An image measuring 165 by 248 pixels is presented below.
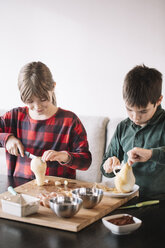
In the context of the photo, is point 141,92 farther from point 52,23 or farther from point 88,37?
point 52,23

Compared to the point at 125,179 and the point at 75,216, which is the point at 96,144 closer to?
the point at 125,179

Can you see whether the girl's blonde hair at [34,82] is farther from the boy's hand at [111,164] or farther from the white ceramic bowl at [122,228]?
the white ceramic bowl at [122,228]

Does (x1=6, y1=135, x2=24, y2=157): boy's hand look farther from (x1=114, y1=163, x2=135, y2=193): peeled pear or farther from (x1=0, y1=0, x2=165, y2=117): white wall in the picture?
(x1=0, y1=0, x2=165, y2=117): white wall

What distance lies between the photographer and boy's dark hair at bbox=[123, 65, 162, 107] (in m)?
1.50

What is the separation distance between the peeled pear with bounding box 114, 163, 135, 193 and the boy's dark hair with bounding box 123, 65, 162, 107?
0.95 ft

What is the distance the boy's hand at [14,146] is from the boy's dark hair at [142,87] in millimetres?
628

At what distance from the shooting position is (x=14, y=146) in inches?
70.5

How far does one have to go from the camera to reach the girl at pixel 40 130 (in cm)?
173

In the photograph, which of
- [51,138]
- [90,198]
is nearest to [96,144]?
[51,138]

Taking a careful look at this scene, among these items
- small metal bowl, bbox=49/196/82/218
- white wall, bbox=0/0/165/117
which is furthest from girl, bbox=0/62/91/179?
white wall, bbox=0/0/165/117

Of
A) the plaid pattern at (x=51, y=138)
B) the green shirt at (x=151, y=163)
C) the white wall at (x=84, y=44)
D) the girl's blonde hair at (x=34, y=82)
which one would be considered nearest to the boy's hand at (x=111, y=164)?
the green shirt at (x=151, y=163)

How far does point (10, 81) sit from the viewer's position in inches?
145

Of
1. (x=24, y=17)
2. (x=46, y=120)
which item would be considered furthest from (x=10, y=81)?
(x=46, y=120)

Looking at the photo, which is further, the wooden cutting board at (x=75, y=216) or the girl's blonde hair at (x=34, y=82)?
the girl's blonde hair at (x=34, y=82)
